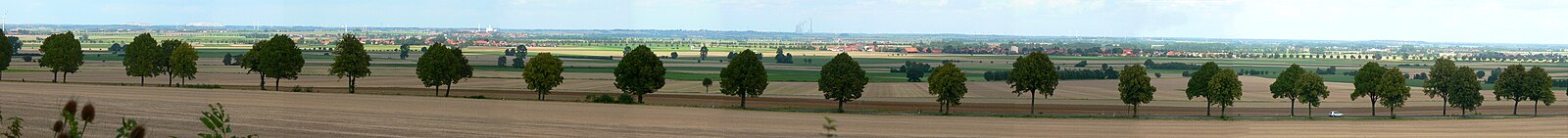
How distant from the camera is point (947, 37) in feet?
454

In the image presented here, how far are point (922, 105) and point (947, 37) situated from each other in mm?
87755

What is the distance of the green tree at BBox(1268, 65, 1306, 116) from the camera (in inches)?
2114

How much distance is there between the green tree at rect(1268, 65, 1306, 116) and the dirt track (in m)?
6.79

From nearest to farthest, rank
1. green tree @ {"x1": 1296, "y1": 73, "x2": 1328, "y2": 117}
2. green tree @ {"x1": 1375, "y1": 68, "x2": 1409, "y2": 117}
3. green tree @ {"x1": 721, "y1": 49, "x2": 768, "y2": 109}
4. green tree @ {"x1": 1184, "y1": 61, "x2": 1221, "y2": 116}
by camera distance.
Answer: green tree @ {"x1": 721, "y1": 49, "x2": 768, "y2": 109}
green tree @ {"x1": 1375, "y1": 68, "x2": 1409, "y2": 117}
green tree @ {"x1": 1296, "y1": 73, "x2": 1328, "y2": 117}
green tree @ {"x1": 1184, "y1": 61, "x2": 1221, "y2": 116}

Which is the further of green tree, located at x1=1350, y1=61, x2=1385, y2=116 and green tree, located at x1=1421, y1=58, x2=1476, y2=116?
green tree, located at x1=1421, y1=58, x2=1476, y2=116

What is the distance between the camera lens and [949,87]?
49156mm

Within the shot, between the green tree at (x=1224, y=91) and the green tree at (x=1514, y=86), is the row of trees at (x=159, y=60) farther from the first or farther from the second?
the green tree at (x=1514, y=86)

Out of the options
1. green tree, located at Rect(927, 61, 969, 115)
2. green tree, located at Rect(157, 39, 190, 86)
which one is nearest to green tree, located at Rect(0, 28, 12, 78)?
green tree, located at Rect(157, 39, 190, 86)

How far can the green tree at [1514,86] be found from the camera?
55625 millimetres

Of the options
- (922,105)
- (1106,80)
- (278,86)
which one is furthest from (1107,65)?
(278,86)

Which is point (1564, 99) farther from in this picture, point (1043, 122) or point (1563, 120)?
point (1043, 122)

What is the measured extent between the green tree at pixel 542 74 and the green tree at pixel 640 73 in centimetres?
209

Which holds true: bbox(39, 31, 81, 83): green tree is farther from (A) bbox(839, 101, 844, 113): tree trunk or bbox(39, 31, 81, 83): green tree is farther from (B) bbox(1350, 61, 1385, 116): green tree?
(B) bbox(1350, 61, 1385, 116): green tree

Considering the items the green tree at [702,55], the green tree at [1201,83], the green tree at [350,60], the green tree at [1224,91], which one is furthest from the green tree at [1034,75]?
the green tree at [702,55]
